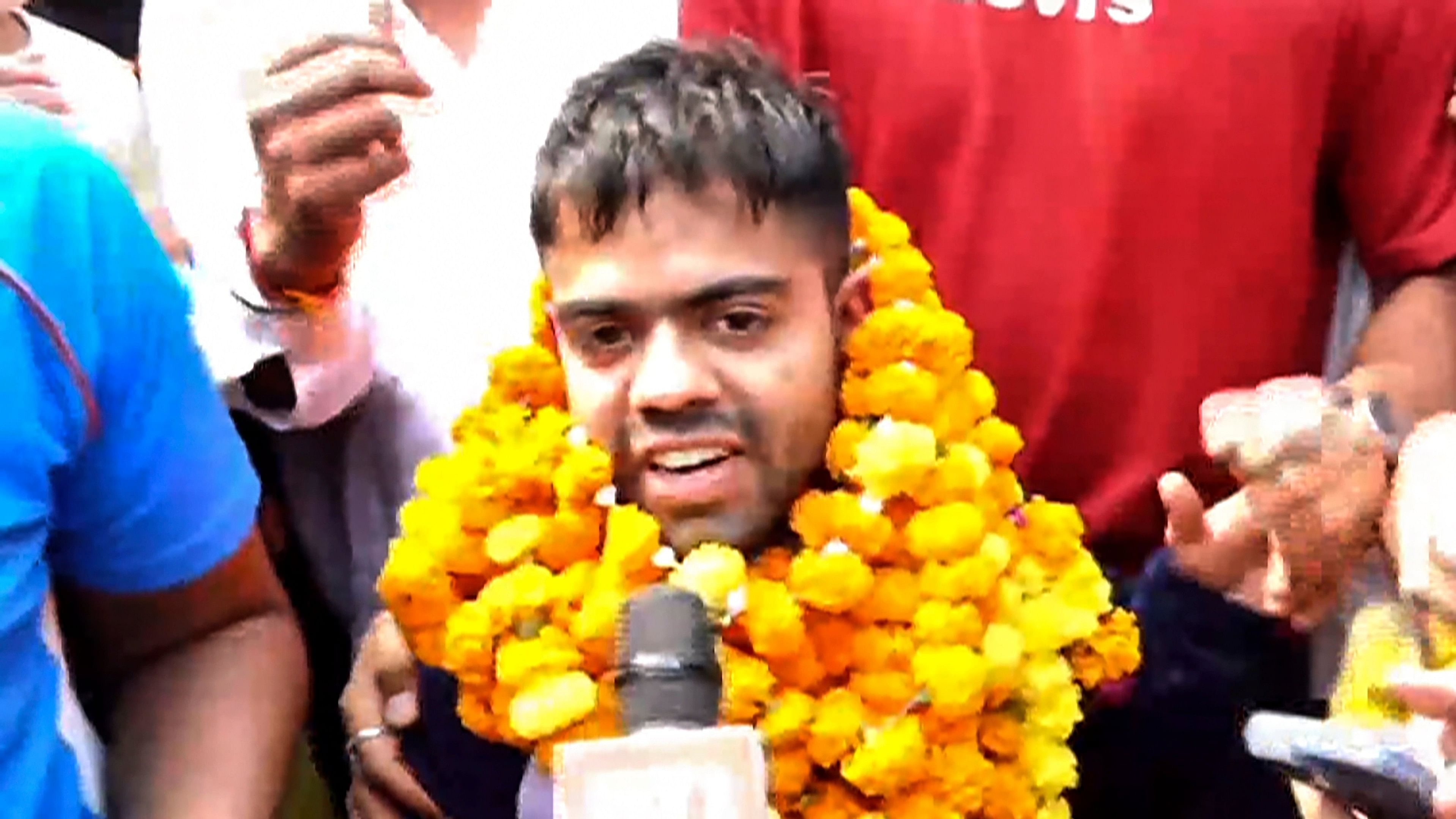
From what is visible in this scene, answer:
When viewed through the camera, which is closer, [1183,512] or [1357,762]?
[1357,762]

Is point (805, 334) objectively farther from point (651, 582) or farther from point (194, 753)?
point (194, 753)

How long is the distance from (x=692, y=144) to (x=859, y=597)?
316 millimetres

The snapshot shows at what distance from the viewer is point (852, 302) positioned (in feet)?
3.92

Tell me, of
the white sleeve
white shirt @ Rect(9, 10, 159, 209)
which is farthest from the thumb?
white shirt @ Rect(9, 10, 159, 209)

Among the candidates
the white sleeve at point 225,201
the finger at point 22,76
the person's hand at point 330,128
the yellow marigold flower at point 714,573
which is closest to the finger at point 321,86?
Answer: the person's hand at point 330,128

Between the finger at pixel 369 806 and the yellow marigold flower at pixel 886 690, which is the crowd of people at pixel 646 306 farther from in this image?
the yellow marigold flower at pixel 886 690

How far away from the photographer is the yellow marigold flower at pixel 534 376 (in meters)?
1.21

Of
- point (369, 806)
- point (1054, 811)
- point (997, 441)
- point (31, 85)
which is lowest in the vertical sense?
point (369, 806)

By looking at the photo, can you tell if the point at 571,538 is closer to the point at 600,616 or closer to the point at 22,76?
the point at 600,616

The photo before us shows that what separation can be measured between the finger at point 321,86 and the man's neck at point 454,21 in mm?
246

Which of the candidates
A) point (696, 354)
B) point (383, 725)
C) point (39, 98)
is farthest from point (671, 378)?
point (39, 98)

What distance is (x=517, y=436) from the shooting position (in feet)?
3.91

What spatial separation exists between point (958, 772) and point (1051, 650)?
11 centimetres

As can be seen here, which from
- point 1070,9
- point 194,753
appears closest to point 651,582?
point 194,753
